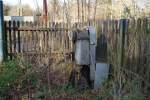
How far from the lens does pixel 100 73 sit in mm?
7320

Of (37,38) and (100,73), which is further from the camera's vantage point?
(37,38)

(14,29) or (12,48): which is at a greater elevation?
(14,29)

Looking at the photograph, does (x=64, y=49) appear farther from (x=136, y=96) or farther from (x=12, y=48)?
(x=136, y=96)

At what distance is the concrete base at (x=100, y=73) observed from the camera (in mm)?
7258

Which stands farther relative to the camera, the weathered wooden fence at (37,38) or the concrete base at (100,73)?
the weathered wooden fence at (37,38)

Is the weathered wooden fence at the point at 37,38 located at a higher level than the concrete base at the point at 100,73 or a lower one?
higher

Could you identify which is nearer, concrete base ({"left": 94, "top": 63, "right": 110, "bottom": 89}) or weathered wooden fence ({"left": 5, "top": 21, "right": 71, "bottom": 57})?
concrete base ({"left": 94, "top": 63, "right": 110, "bottom": 89})

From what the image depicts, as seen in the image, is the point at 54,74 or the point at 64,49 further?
the point at 64,49

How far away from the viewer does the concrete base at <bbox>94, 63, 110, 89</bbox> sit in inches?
286

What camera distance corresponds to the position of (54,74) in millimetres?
7027

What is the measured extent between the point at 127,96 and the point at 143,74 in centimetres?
112

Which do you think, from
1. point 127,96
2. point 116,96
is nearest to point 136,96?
point 127,96

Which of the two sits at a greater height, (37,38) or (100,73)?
(37,38)

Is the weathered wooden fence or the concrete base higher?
the weathered wooden fence
